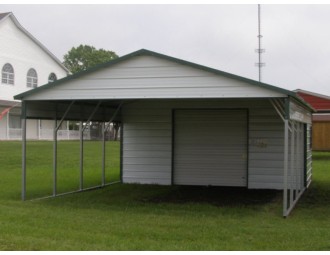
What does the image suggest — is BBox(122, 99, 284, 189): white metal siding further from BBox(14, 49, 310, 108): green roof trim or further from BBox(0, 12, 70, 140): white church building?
BBox(0, 12, 70, 140): white church building

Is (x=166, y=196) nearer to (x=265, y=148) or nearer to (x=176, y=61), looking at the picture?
(x=265, y=148)

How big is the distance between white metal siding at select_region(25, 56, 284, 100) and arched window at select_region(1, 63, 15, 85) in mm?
26777

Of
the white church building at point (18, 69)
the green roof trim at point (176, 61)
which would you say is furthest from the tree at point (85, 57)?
the green roof trim at point (176, 61)

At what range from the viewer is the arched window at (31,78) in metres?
39.2

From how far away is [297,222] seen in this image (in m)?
9.38

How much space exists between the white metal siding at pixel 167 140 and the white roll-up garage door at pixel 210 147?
211 mm

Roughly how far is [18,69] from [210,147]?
84.8 feet

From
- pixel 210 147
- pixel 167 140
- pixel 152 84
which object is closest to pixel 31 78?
pixel 167 140

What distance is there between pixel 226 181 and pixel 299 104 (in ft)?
13.0

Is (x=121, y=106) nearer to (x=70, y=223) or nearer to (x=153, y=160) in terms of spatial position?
(x=153, y=160)

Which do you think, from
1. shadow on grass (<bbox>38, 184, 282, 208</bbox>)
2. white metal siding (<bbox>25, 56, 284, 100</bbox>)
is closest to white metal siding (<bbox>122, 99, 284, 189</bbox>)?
shadow on grass (<bbox>38, 184, 282, 208</bbox>)

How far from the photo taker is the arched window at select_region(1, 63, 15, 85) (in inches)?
1426

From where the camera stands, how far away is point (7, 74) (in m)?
36.6

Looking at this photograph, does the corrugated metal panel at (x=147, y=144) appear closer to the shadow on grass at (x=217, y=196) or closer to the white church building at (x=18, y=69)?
the shadow on grass at (x=217, y=196)
